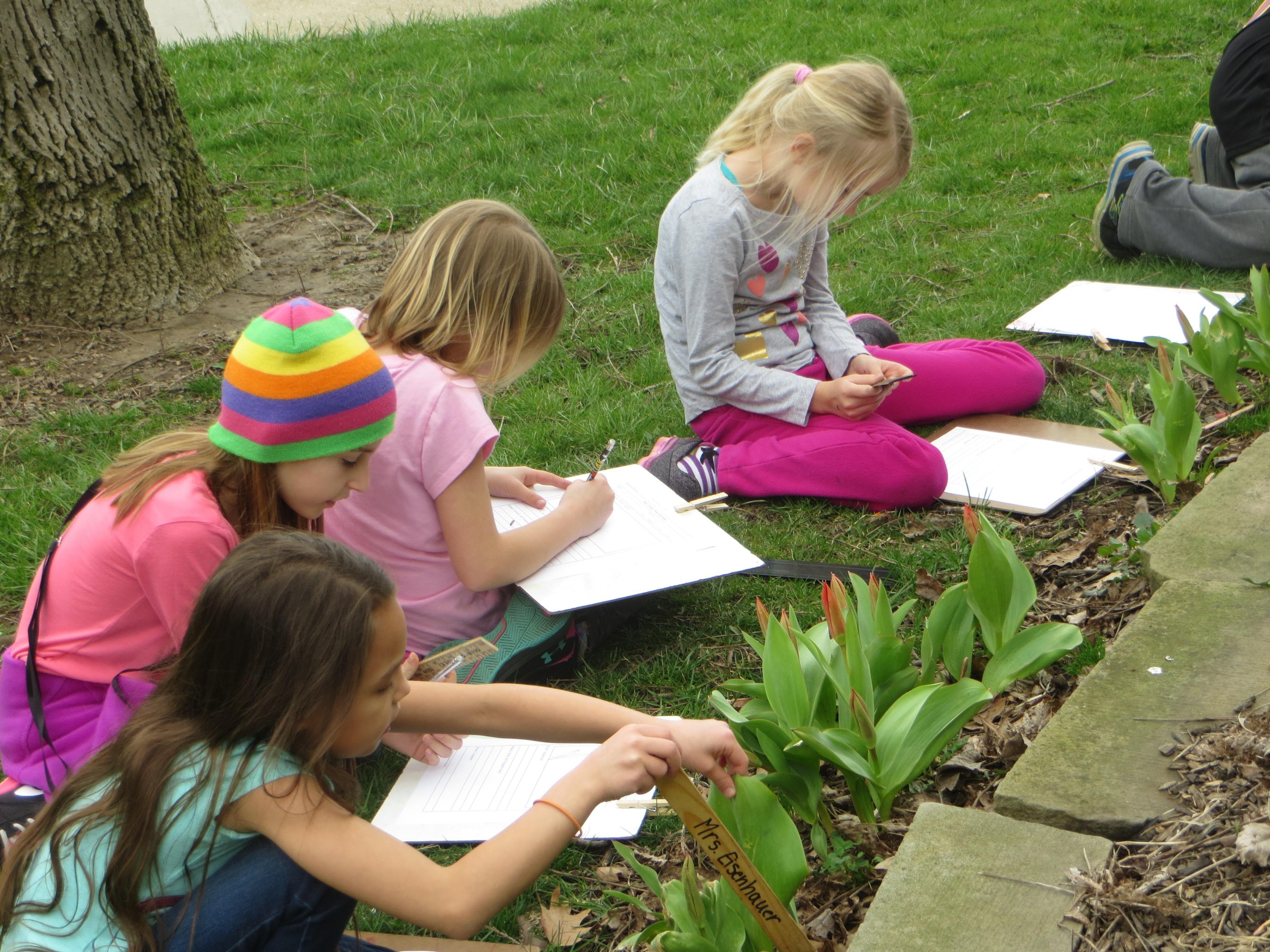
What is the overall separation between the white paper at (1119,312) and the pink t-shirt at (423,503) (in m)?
2.19

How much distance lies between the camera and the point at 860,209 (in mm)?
4504

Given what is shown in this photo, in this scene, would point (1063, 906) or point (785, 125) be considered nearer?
point (1063, 906)

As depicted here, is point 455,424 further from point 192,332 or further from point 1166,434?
point 192,332

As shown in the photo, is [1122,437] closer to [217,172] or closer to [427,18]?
[217,172]

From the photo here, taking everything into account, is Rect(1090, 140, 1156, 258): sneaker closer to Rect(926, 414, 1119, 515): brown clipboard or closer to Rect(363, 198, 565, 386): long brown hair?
Rect(926, 414, 1119, 515): brown clipboard

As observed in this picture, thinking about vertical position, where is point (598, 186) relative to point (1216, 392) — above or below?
above

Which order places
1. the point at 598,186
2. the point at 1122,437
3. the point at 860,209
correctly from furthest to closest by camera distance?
the point at 598,186 → the point at 860,209 → the point at 1122,437

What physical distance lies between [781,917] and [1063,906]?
0.33m

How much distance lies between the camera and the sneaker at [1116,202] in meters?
4.11

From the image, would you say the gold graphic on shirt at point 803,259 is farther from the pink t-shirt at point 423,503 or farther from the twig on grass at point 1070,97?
the twig on grass at point 1070,97

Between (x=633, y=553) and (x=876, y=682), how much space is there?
0.77 metres

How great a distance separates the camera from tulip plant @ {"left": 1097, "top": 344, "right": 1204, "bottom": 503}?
8.20ft

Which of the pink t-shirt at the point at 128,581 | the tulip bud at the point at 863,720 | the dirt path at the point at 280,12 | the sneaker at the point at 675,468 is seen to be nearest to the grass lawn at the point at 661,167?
the sneaker at the point at 675,468

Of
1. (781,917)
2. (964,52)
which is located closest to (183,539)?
(781,917)
